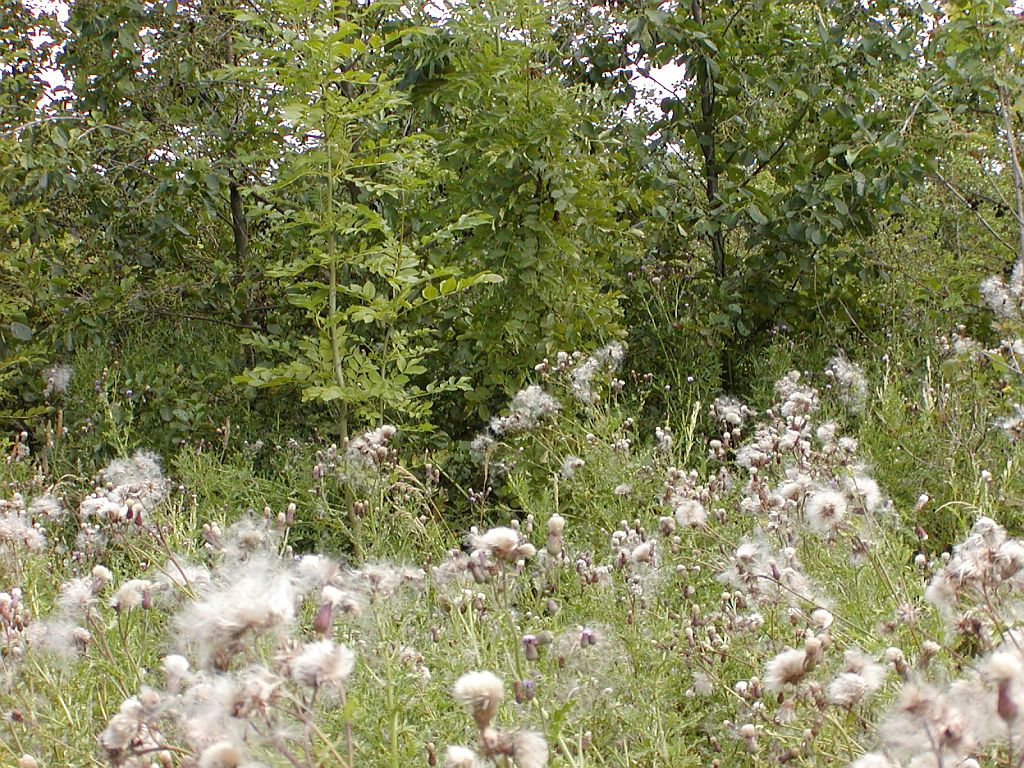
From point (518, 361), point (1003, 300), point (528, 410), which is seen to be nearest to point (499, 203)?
point (518, 361)

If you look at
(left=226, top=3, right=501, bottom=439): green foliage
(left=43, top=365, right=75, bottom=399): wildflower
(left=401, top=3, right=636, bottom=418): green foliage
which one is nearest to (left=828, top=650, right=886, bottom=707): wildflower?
(left=226, top=3, right=501, bottom=439): green foliage

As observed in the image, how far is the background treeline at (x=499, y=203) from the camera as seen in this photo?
4879mm

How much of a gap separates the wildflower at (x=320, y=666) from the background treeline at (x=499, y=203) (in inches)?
120

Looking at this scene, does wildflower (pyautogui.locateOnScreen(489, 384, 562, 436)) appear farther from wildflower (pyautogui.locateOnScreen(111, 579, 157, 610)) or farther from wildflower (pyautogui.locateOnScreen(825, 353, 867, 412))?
A: wildflower (pyautogui.locateOnScreen(111, 579, 157, 610))

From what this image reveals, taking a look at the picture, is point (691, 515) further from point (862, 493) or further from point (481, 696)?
point (481, 696)

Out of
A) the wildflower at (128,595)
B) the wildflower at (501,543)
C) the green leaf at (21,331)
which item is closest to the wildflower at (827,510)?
the wildflower at (501,543)

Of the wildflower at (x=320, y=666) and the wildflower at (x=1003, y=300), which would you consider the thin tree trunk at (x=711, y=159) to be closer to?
the wildflower at (x=1003, y=300)

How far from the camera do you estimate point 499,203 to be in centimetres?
491

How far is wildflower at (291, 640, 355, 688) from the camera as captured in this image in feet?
4.69

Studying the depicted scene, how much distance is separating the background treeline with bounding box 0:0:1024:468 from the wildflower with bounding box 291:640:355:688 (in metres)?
3.06

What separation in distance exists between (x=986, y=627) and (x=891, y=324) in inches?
167

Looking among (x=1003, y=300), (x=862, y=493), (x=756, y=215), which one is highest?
(x=756, y=215)

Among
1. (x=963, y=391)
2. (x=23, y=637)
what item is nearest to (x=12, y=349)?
(x=23, y=637)

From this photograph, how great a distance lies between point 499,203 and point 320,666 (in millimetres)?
3697
